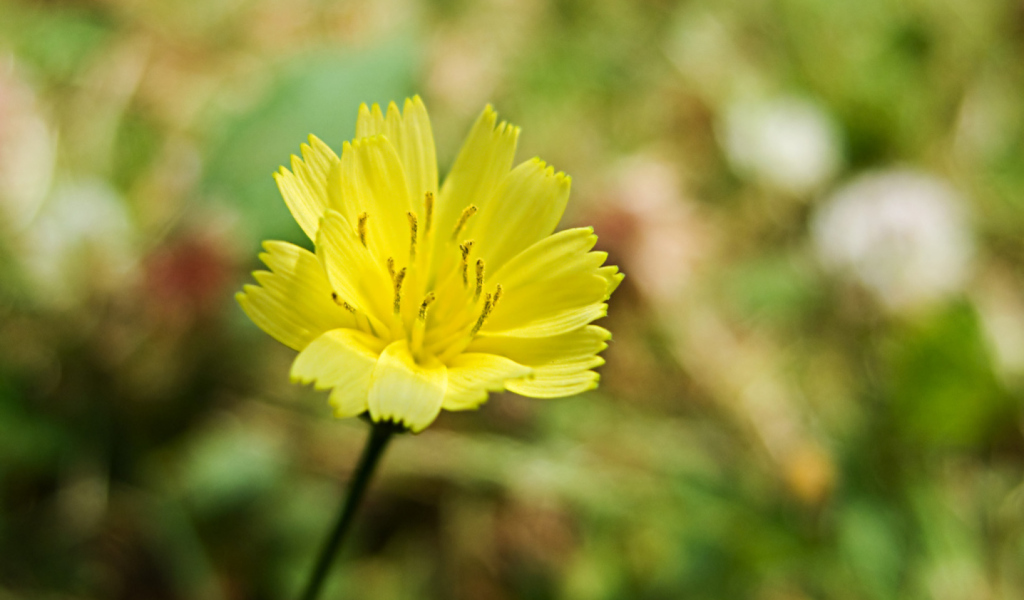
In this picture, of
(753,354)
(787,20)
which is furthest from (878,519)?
(787,20)

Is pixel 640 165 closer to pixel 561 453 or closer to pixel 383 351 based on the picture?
pixel 561 453

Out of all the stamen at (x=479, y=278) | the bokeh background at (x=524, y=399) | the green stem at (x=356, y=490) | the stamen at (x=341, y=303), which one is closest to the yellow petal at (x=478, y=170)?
the stamen at (x=479, y=278)

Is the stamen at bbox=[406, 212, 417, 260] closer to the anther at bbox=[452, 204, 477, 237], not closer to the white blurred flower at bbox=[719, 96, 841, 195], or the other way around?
the anther at bbox=[452, 204, 477, 237]

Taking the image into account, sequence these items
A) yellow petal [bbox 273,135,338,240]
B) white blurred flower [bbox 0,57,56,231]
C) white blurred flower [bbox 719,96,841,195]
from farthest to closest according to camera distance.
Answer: white blurred flower [bbox 719,96,841,195], white blurred flower [bbox 0,57,56,231], yellow petal [bbox 273,135,338,240]

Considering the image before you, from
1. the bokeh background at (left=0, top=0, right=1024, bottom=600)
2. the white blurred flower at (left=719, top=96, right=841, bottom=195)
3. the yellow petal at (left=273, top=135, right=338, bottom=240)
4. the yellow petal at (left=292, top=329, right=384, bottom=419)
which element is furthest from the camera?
the white blurred flower at (left=719, top=96, right=841, bottom=195)

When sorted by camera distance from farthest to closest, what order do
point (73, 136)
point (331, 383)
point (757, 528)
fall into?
1. point (73, 136)
2. point (757, 528)
3. point (331, 383)

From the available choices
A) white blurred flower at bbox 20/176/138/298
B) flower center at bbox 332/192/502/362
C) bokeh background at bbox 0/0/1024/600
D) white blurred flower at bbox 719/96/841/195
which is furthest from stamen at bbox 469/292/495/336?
white blurred flower at bbox 719/96/841/195
